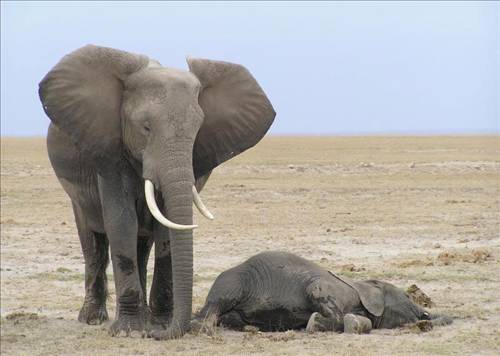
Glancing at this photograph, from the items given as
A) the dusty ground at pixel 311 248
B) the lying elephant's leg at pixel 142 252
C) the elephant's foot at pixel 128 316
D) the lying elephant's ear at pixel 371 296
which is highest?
the lying elephant's leg at pixel 142 252

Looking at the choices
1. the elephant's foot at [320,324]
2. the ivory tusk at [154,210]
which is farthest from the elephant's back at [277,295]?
the ivory tusk at [154,210]

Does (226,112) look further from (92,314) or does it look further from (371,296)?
(92,314)

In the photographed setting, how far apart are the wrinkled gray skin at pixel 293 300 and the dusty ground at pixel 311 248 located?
0.20m

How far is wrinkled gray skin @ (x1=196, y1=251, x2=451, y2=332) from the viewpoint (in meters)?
8.84

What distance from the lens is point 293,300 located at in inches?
352

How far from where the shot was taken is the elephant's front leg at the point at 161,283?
9.27 m

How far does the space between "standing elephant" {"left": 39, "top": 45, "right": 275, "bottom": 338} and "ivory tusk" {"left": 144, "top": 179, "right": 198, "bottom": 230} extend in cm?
1

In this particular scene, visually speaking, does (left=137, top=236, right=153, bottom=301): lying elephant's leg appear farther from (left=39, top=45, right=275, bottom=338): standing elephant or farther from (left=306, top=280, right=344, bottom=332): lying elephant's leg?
(left=306, top=280, right=344, bottom=332): lying elephant's leg

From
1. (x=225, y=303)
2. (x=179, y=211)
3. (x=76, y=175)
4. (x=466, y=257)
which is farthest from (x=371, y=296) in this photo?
(x=466, y=257)

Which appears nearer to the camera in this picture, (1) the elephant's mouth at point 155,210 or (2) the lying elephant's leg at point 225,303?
(1) the elephant's mouth at point 155,210

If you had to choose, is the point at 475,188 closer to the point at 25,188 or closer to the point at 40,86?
the point at 25,188

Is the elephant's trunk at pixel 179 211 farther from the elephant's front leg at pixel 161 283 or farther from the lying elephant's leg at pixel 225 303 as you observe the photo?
the elephant's front leg at pixel 161 283

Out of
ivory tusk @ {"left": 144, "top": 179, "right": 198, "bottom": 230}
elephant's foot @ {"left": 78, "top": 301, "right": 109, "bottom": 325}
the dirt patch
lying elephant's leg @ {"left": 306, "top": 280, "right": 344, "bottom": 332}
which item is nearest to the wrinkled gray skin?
lying elephant's leg @ {"left": 306, "top": 280, "right": 344, "bottom": 332}

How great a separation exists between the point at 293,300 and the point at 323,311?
0.28 m
